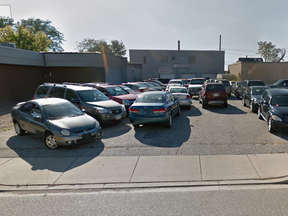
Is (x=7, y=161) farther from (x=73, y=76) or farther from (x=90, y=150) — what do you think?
(x=73, y=76)

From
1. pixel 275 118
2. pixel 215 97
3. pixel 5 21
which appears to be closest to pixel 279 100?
pixel 275 118

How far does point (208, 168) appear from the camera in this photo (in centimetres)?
499

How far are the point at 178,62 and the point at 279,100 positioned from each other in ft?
115

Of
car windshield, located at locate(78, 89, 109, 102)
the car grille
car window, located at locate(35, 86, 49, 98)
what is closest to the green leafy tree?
car window, located at locate(35, 86, 49, 98)

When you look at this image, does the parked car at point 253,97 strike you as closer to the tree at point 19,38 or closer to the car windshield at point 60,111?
the car windshield at point 60,111

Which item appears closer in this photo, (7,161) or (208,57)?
(7,161)

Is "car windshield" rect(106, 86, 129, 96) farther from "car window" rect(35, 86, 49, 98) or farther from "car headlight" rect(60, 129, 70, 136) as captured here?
"car headlight" rect(60, 129, 70, 136)

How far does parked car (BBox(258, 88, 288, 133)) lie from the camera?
23.1 feet

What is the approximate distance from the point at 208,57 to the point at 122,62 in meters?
22.6

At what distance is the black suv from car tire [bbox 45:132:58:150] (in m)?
2.55

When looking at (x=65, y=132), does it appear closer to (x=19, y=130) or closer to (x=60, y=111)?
(x=60, y=111)

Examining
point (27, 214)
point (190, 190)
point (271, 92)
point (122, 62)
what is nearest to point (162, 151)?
point (190, 190)

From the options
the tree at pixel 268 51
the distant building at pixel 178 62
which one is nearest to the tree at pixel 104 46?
the distant building at pixel 178 62

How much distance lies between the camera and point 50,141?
253 inches
